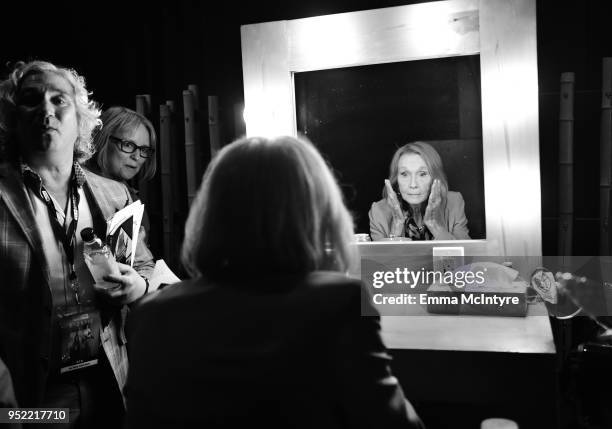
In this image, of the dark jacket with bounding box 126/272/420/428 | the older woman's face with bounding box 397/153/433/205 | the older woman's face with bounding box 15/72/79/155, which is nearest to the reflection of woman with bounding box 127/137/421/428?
the dark jacket with bounding box 126/272/420/428

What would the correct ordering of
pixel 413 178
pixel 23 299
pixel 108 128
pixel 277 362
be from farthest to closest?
pixel 108 128, pixel 413 178, pixel 23 299, pixel 277 362

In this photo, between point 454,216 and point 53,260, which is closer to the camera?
point 53,260

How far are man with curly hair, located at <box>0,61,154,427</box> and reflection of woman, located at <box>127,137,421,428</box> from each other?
642 millimetres

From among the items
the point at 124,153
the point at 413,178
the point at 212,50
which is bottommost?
the point at 413,178

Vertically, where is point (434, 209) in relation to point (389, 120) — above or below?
below

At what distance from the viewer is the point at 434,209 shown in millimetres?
1936

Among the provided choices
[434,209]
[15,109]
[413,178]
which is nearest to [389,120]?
[413,178]

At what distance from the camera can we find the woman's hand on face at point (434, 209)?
1922 millimetres

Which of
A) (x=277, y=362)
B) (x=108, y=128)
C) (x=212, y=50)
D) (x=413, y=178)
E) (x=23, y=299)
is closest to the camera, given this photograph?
(x=277, y=362)

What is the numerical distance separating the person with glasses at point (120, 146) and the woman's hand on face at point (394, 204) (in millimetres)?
1091

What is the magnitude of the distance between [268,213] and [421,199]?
1.20 m

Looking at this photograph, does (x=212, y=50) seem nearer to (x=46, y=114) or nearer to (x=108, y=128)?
(x=108, y=128)

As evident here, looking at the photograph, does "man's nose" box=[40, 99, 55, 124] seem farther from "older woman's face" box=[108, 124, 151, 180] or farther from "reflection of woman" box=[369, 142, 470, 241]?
"reflection of woman" box=[369, 142, 470, 241]

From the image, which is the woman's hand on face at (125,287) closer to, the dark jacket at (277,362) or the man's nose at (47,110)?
the man's nose at (47,110)
